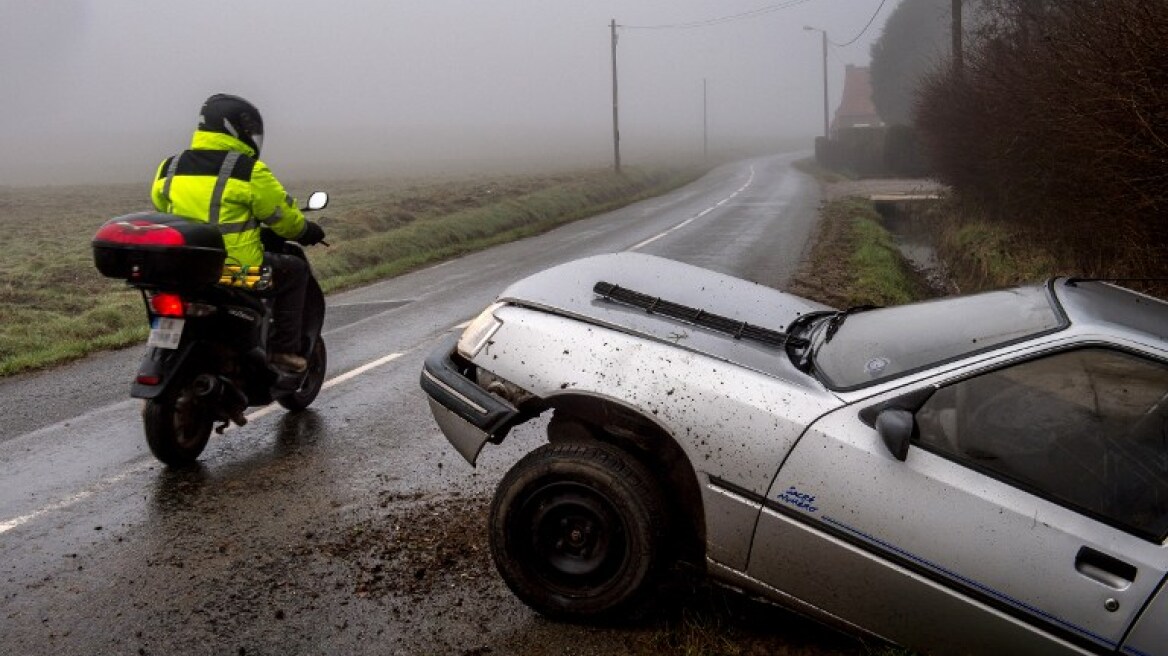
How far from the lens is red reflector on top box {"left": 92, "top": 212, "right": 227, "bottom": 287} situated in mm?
4938

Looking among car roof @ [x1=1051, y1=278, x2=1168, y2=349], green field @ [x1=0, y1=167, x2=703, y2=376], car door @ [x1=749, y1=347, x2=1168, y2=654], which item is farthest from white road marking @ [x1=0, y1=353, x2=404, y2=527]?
car roof @ [x1=1051, y1=278, x2=1168, y2=349]

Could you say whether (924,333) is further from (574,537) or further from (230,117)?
(230,117)

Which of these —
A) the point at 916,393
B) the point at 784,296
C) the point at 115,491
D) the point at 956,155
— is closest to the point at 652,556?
the point at 916,393

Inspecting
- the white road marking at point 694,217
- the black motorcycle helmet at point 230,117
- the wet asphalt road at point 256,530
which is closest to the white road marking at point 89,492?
the wet asphalt road at point 256,530

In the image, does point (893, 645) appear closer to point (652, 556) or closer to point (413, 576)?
point (652, 556)

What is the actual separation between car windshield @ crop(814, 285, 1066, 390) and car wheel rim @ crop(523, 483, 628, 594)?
981 millimetres

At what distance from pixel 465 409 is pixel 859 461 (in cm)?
161

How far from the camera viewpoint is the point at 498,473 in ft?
17.9

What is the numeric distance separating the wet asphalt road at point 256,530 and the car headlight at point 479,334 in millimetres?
967

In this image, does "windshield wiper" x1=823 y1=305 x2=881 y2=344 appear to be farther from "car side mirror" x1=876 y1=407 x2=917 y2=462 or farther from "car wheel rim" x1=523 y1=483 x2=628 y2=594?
"car wheel rim" x1=523 y1=483 x2=628 y2=594

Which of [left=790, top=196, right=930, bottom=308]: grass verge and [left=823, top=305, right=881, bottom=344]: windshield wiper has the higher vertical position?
[left=823, top=305, right=881, bottom=344]: windshield wiper

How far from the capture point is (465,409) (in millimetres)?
4012

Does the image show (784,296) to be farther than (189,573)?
Yes

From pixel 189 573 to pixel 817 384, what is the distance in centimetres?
277
